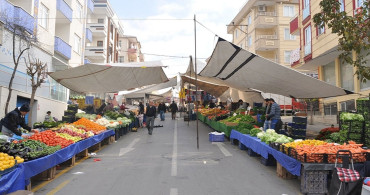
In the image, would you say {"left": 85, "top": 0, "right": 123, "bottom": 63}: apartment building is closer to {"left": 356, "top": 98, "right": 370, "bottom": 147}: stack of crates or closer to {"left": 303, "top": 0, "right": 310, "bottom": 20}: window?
{"left": 303, "top": 0, "right": 310, "bottom": 20}: window

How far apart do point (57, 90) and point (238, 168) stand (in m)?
19.0

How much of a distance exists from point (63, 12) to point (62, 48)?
9.62 feet

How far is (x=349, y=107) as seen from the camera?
1758cm

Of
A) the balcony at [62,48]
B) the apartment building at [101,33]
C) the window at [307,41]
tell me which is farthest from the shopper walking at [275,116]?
the apartment building at [101,33]

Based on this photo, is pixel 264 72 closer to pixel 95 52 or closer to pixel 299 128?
pixel 299 128

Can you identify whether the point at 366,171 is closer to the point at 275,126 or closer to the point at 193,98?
the point at 275,126

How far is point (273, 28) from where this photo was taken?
38656 mm

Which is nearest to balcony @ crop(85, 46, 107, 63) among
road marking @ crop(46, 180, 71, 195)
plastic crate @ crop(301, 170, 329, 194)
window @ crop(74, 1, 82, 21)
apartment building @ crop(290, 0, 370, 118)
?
window @ crop(74, 1, 82, 21)

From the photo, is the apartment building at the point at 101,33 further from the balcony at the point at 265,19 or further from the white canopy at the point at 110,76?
the white canopy at the point at 110,76

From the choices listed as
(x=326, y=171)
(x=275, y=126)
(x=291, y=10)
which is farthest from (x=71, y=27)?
(x=291, y=10)

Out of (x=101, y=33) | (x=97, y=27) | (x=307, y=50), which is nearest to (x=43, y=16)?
(x=307, y=50)

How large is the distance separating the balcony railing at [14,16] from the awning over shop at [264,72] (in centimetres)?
1007

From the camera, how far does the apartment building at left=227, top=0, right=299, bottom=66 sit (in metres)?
36.8

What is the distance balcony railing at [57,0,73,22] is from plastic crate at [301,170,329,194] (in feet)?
72.6
